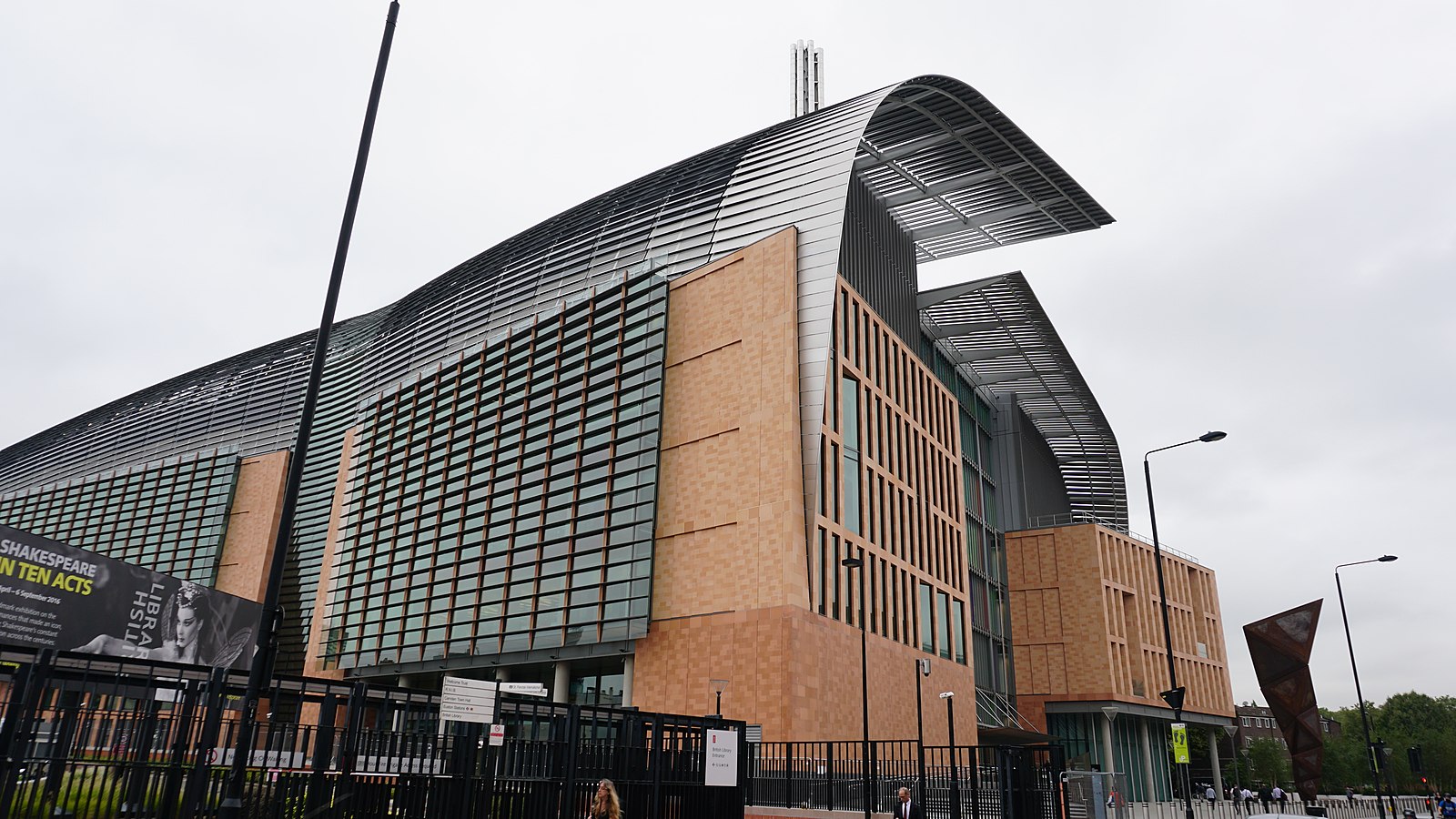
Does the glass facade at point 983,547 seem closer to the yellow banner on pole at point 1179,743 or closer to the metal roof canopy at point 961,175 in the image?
the metal roof canopy at point 961,175

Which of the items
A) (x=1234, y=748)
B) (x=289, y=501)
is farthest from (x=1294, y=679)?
(x=289, y=501)

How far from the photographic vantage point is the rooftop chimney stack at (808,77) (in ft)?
195

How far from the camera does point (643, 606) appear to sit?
109 feet

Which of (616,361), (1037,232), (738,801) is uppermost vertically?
(1037,232)

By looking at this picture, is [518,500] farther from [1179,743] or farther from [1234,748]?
[1234,748]

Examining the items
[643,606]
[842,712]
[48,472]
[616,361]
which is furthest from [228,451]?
[842,712]

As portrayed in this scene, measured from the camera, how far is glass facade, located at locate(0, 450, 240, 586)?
202ft

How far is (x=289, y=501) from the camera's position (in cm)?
938

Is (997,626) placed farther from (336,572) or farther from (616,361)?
(336,572)

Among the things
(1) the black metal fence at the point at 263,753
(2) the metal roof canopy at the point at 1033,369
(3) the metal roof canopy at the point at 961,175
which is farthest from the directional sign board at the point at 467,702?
(2) the metal roof canopy at the point at 1033,369

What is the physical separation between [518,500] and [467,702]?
27688mm

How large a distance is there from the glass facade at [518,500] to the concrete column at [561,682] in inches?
61.9

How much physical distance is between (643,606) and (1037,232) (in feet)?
88.8

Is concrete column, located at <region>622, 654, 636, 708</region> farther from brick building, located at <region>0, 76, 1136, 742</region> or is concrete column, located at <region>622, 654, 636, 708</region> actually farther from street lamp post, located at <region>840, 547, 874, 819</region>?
street lamp post, located at <region>840, 547, 874, 819</region>
